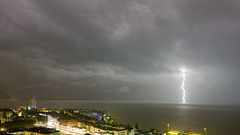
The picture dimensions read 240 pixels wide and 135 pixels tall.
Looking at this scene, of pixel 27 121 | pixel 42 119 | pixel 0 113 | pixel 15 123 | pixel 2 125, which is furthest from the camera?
pixel 0 113

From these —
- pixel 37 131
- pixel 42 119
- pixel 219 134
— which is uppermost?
pixel 37 131

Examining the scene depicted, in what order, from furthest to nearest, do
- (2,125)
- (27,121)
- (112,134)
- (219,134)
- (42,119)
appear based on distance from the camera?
(42,119)
(219,134)
(27,121)
(2,125)
(112,134)

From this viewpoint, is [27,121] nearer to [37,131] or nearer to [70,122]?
[70,122]

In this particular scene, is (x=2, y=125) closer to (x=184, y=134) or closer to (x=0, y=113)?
(x=0, y=113)

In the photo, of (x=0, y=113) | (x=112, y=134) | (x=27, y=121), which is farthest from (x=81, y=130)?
(x=0, y=113)

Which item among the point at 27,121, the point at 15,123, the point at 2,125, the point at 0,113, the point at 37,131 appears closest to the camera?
the point at 37,131

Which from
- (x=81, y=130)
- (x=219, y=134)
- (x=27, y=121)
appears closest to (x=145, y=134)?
(x=81, y=130)

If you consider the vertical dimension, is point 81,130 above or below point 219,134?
above

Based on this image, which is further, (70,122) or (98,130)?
(70,122)

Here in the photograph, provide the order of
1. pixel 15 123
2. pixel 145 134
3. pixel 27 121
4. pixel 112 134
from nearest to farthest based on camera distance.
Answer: pixel 112 134 → pixel 145 134 → pixel 15 123 → pixel 27 121
